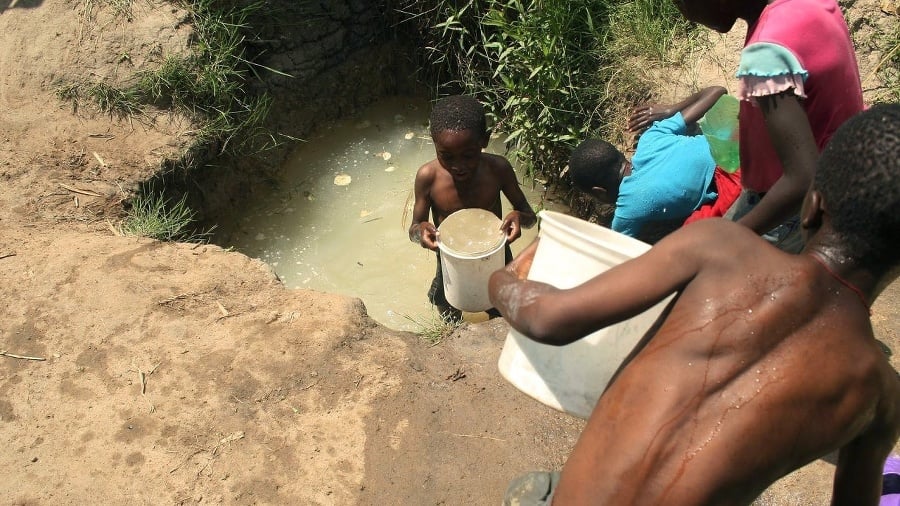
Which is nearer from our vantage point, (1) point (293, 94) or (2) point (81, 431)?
(2) point (81, 431)

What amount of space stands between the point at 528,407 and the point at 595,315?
1360 millimetres

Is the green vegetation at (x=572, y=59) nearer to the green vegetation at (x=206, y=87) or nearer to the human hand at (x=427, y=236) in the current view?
the human hand at (x=427, y=236)

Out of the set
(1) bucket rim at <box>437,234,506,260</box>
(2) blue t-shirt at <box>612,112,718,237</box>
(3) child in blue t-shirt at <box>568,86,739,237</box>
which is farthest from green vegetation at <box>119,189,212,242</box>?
(2) blue t-shirt at <box>612,112,718,237</box>

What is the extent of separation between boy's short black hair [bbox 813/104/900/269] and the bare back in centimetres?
9

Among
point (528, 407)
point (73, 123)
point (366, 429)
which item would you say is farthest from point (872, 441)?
point (73, 123)

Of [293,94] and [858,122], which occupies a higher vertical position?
[858,122]

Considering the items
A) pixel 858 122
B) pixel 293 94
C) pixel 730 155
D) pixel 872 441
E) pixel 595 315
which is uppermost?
pixel 858 122

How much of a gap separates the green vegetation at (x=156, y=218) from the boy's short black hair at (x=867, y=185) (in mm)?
3047

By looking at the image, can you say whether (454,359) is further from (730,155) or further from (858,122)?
(858,122)

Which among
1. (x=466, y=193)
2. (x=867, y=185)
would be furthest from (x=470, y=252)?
(x=867, y=185)

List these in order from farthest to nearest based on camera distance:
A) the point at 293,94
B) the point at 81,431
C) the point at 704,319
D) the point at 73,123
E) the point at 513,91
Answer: the point at 293,94, the point at 513,91, the point at 73,123, the point at 81,431, the point at 704,319

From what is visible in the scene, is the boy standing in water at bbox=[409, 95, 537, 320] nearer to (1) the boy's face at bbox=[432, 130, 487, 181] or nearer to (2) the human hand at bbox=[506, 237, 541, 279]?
(1) the boy's face at bbox=[432, 130, 487, 181]

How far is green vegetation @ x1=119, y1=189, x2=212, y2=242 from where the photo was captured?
358 centimetres

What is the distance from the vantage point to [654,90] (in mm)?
3990
